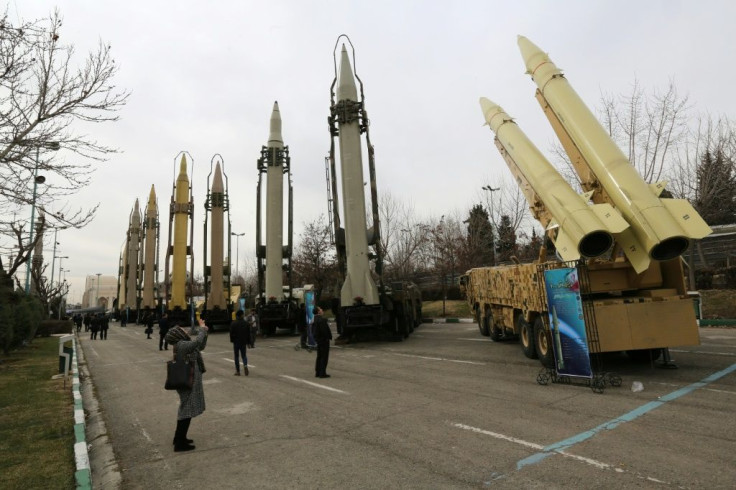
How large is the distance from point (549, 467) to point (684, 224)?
5.60 meters

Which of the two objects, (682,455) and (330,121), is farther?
(330,121)

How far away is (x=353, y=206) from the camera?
17.1 meters

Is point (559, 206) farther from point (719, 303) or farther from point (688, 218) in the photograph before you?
point (719, 303)

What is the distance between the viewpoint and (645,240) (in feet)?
25.8

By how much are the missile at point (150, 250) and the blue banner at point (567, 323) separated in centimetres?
3959

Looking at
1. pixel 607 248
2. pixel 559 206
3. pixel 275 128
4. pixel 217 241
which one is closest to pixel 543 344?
pixel 607 248

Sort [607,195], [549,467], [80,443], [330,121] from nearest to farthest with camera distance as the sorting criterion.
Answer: [549,467] → [80,443] → [607,195] → [330,121]

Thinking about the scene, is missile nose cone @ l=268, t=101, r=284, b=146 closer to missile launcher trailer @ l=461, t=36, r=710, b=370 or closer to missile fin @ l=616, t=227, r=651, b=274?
missile launcher trailer @ l=461, t=36, r=710, b=370

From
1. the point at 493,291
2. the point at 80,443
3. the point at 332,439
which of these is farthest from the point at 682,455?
the point at 493,291

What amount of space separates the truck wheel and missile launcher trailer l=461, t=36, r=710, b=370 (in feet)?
0.08

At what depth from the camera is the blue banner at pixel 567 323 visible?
7770 millimetres

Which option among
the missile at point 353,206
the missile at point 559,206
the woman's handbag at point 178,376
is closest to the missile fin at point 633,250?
the missile at point 559,206

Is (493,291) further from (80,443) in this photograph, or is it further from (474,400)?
(80,443)

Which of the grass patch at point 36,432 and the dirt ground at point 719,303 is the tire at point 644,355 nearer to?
the dirt ground at point 719,303
